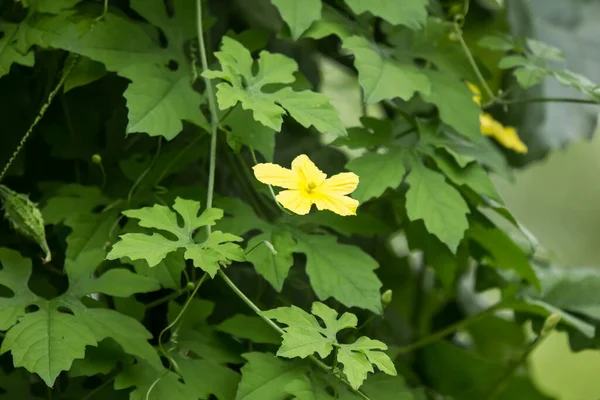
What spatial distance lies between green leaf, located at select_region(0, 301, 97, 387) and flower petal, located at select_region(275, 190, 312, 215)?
256mm

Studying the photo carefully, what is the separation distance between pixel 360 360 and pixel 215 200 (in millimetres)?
328

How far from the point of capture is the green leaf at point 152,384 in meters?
0.85

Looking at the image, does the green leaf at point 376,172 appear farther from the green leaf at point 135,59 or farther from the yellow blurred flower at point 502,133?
the yellow blurred flower at point 502,133

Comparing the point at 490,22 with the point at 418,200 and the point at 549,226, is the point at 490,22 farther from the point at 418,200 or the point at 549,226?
the point at 549,226

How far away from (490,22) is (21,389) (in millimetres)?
1139

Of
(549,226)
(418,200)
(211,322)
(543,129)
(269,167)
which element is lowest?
(549,226)

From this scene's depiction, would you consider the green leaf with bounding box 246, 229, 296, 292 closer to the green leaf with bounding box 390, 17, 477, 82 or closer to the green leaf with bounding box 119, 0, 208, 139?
the green leaf with bounding box 119, 0, 208, 139

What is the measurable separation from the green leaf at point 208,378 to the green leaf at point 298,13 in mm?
432

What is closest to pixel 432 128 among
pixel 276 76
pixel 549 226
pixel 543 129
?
pixel 276 76

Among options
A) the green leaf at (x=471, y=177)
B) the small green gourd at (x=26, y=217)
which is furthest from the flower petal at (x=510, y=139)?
the small green gourd at (x=26, y=217)

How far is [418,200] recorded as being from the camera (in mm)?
979

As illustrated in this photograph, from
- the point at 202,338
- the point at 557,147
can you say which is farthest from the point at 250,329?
the point at 557,147

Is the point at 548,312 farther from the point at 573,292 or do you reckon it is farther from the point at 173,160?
the point at 173,160

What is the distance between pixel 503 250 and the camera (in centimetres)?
115
